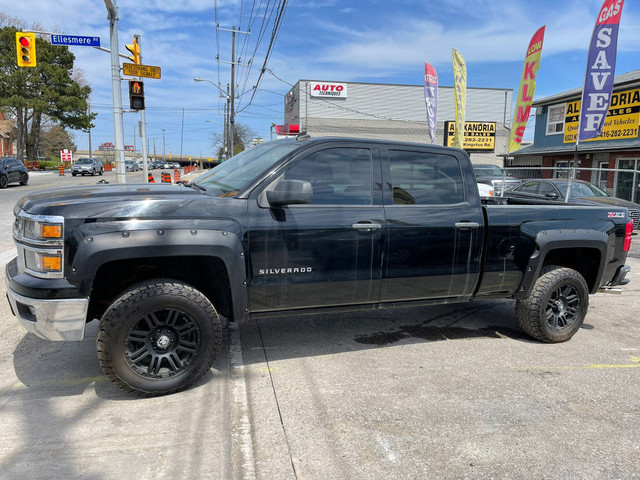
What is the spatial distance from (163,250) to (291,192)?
0.99 meters

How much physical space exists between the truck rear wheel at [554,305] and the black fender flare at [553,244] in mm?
125

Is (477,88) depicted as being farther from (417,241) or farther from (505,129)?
(417,241)

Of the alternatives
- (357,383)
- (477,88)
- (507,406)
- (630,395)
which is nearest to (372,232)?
(357,383)

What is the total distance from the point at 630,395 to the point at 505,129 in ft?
169

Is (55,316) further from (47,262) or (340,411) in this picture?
(340,411)

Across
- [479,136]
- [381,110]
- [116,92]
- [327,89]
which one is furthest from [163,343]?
[381,110]

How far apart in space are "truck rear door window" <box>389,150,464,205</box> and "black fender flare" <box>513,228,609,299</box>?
92 centimetres

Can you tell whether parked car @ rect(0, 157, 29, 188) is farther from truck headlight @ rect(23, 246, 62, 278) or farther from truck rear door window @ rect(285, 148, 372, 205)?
truck rear door window @ rect(285, 148, 372, 205)

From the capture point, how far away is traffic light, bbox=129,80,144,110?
13.1 metres

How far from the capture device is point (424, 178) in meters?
4.23

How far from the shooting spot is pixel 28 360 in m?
4.07

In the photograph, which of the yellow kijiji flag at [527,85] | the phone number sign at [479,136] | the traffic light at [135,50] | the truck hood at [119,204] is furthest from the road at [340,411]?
the phone number sign at [479,136]

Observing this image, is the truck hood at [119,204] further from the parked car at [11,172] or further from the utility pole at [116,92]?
the parked car at [11,172]

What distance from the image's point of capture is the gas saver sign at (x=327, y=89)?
46281 millimetres
